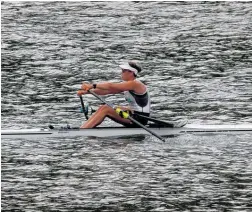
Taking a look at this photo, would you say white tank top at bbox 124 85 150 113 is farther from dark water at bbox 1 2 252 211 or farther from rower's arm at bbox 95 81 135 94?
dark water at bbox 1 2 252 211

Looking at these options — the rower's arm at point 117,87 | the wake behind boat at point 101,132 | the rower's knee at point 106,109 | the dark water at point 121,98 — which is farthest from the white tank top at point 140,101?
the dark water at point 121,98

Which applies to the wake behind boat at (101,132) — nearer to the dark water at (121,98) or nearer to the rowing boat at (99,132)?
the rowing boat at (99,132)

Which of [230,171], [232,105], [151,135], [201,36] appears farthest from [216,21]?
[230,171]

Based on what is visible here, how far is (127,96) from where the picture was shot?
32125 mm

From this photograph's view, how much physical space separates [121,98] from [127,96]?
24.3ft

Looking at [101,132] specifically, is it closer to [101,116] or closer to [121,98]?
[101,116]

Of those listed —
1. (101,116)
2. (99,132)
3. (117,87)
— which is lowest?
(99,132)

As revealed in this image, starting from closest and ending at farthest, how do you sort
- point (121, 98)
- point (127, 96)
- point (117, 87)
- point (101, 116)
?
point (101, 116)
point (117, 87)
point (127, 96)
point (121, 98)

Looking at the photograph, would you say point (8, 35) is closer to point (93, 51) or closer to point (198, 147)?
point (93, 51)

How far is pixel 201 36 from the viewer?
52.9 metres

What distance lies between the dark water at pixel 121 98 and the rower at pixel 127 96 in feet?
2.11

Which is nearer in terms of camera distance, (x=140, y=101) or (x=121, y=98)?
(x=140, y=101)

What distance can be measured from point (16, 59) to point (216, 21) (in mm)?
12442

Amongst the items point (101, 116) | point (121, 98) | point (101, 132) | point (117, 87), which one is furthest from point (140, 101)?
point (121, 98)
